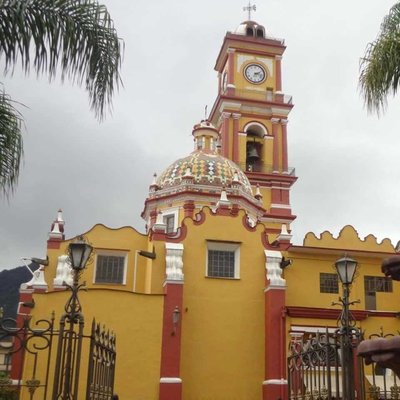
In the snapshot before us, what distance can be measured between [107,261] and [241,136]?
46.4 ft

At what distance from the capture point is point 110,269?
23000 millimetres

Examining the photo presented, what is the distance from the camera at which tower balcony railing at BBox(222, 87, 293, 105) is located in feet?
A: 118

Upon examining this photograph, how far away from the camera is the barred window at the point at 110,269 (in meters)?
22.7

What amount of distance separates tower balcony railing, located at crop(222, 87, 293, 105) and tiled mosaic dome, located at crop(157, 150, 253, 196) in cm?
857

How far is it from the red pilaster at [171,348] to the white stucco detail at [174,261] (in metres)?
0.21

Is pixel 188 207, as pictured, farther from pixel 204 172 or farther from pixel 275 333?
pixel 275 333

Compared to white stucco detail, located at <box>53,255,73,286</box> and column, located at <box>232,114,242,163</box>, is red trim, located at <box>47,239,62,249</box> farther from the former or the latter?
column, located at <box>232,114,242,163</box>

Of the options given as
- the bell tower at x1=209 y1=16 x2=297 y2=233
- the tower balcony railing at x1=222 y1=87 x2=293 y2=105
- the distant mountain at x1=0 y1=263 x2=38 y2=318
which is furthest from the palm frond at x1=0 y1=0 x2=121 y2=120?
the distant mountain at x1=0 y1=263 x2=38 y2=318

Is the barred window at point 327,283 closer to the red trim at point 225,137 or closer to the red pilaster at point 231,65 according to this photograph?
the red trim at point 225,137

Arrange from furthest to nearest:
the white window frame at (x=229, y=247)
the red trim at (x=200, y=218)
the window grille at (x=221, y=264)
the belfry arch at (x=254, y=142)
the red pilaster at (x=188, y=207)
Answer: the belfry arch at (x=254, y=142) → the red pilaster at (x=188, y=207) → the red trim at (x=200, y=218) → the white window frame at (x=229, y=247) → the window grille at (x=221, y=264)

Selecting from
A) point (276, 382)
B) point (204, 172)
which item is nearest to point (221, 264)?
point (276, 382)

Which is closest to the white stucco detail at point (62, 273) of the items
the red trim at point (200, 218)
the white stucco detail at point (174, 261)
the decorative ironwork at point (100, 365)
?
the white stucco detail at point (174, 261)

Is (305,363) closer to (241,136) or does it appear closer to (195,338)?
(195,338)

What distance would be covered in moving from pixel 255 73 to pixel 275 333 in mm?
20183
